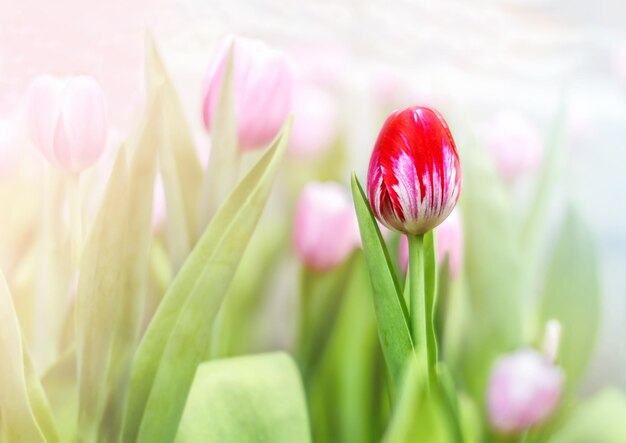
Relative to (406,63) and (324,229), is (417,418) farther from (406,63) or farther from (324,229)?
(406,63)

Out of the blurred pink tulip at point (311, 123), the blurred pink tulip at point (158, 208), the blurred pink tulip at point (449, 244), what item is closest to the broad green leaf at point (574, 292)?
the blurred pink tulip at point (449, 244)

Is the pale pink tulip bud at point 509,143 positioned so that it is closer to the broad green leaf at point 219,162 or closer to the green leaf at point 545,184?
the green leaf at point 545,184

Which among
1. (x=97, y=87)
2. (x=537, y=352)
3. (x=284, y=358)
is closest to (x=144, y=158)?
(x=97, y=87)

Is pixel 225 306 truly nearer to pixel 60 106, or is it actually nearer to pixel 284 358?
pixel 284 358

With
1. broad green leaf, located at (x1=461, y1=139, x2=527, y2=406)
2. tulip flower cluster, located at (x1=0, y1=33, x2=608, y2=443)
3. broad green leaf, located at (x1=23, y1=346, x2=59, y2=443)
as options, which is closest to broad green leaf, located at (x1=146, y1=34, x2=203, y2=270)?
tulip flower cluster, located at (x1=0, y1=33, x2=608, y2=443)

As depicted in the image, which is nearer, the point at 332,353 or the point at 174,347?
the point at 174,347

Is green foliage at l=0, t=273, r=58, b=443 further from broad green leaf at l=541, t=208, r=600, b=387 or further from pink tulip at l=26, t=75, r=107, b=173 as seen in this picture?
broad green leaf at l=541, t=208, r=600, b=387
